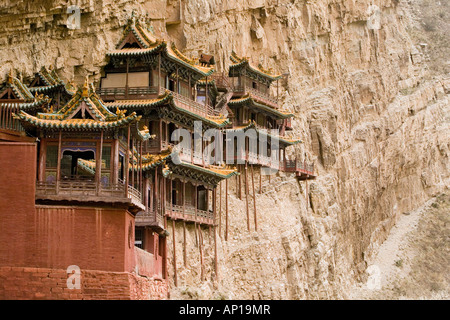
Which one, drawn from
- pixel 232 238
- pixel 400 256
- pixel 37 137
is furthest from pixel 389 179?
pixel 37 137

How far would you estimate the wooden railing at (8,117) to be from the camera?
125 ft

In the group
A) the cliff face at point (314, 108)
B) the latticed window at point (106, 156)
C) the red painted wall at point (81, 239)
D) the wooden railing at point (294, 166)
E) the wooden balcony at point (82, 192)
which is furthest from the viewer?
the wooden railing at point (294, 166)

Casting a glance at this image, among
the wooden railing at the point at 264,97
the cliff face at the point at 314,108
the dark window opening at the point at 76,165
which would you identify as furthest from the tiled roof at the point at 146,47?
the dark window opening at the point at 76,165

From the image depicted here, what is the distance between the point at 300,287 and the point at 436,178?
31013 mm

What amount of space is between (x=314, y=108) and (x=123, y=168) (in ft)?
110

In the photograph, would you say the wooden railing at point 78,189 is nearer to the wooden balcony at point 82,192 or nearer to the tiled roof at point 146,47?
the wooden balcony at point 82,192

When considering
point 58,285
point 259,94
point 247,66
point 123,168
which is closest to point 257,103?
point 259,94

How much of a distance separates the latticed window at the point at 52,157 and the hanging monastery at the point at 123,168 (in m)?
0.04

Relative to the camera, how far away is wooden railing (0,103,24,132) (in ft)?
125

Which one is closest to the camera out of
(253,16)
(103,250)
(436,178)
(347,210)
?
(103,250)

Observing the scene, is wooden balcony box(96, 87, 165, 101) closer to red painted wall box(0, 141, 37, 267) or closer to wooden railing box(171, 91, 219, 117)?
wooden railing box(171, 91, 219, 117)

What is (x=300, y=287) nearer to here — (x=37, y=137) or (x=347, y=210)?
(x=347, y=210)

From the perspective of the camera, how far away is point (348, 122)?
6856cm

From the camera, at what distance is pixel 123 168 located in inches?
1307
